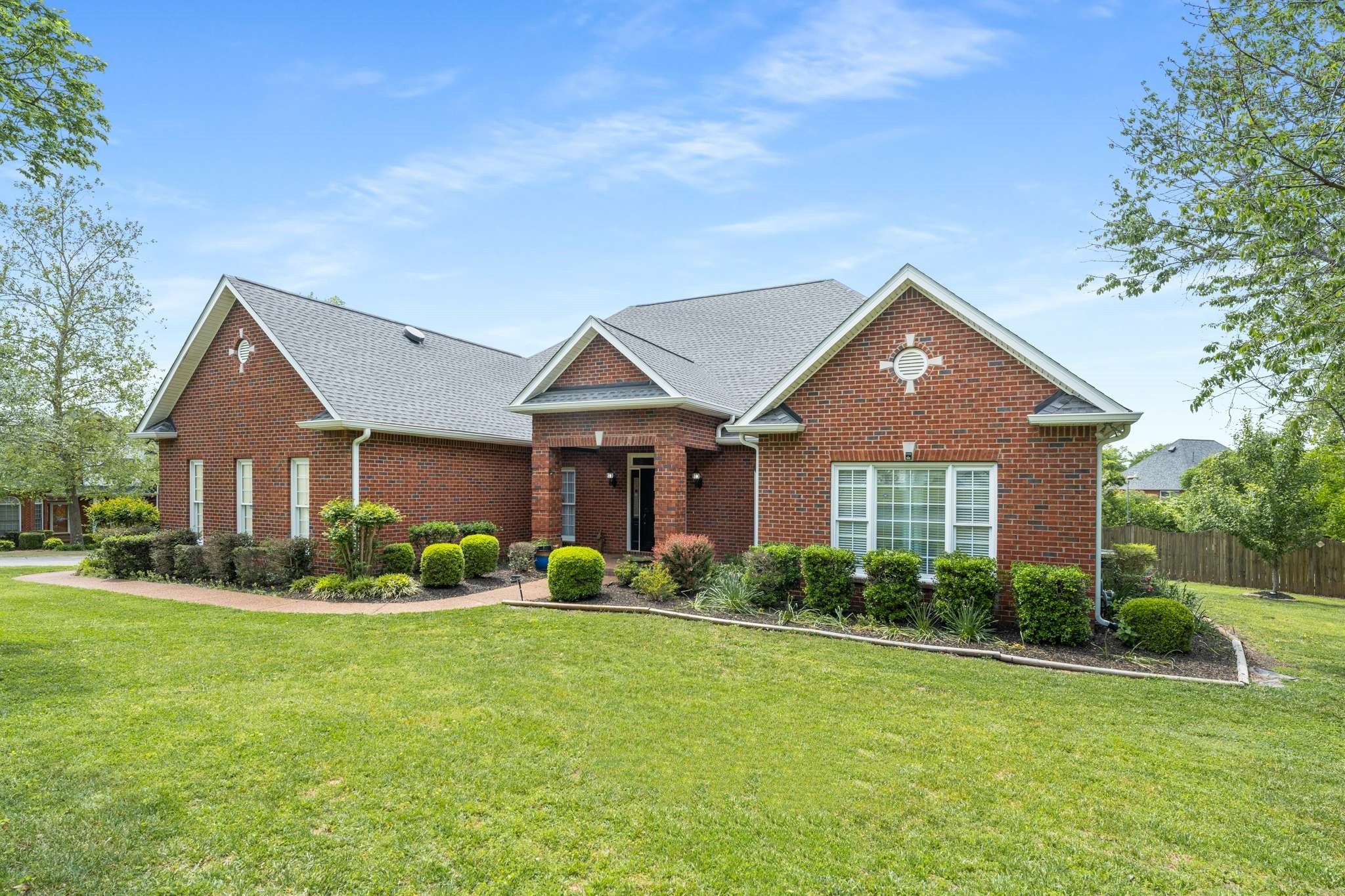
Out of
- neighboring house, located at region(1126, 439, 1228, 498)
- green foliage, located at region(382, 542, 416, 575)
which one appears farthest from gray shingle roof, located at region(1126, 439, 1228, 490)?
green foliage, located at region(382, 542, 416, 575)

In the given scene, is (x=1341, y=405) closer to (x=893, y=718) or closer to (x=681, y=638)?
(x=893, y=718)

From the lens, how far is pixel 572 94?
11211mm

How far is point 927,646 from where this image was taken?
8914 mm

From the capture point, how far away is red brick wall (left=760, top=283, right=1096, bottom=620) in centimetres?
971

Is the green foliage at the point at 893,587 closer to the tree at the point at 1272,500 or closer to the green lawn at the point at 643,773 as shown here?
the green lawn at the point at 643,773

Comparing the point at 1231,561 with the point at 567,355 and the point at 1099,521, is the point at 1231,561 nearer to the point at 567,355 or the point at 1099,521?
the point at 1099,521

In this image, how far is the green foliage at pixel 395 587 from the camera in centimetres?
1219

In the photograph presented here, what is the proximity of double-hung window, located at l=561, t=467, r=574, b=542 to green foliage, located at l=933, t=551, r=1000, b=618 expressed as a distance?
35.6ft

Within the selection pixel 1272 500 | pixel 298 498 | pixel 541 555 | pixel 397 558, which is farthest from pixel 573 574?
pixel 1272 500

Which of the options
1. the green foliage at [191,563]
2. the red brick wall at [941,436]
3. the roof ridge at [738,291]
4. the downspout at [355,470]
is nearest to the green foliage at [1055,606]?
the red brick wall at [941,436]

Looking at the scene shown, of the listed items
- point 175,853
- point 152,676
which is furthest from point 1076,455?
point 152,676

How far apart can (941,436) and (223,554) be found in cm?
1476

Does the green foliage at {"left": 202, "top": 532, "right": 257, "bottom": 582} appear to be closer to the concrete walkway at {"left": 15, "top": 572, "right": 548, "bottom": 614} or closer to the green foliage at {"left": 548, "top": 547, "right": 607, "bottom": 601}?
the concrete walkway at {"left": 15, "top": 572, "right": 548, "bottom": 614}

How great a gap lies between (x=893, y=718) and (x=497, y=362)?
714 inches
